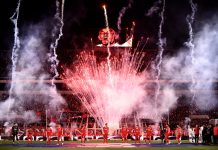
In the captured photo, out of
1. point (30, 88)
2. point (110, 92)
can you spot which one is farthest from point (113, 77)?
point (30, 88)

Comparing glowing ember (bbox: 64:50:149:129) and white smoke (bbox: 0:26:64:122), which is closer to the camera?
glowing ember (bbox: 64:50:149:129)

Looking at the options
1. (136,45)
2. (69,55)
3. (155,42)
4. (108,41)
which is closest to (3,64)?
(69,55)

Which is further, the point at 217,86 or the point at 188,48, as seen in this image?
the point at 188,48

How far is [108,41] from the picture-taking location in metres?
44.6

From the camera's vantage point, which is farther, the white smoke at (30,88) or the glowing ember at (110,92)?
the white smoke at (30,88)

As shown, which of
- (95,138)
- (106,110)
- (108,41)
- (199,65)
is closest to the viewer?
(95,138)

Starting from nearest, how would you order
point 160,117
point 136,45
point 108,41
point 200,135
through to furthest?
point 200,135 → point 160,117 → point 108,41 → point 136,45

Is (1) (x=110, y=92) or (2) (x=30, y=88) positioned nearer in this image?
(1) (x=110, y=92)

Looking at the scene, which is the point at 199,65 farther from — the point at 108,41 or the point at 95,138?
the point at 95,138

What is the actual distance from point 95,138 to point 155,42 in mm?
28180

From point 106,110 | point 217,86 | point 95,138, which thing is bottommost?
point 95,138

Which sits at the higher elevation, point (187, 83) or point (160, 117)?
point (187, 83)

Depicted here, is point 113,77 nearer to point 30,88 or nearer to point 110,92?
point 110,92

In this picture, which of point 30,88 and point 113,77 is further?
point 30,88
